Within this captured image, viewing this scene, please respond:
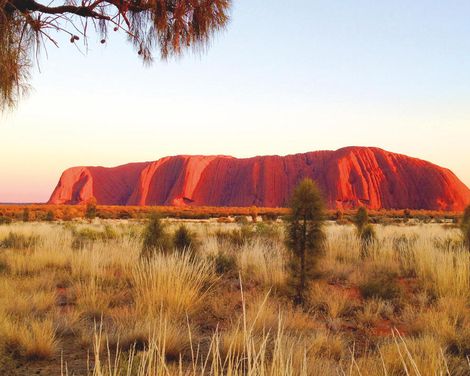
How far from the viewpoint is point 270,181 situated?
77.4 meters

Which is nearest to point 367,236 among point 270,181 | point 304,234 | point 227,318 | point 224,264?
point 224,264

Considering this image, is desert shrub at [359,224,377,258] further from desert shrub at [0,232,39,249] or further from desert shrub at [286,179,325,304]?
desert shrub at [0,232,39,249]

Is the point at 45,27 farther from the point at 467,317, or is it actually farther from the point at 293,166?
the point at 293,166

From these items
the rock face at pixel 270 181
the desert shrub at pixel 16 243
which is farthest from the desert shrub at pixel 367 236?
the rock face at pixel 270 181

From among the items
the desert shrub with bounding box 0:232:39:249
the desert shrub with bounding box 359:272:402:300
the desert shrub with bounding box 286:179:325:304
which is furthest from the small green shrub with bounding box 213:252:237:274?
the desert shrub with bounding box 0:232:39:249

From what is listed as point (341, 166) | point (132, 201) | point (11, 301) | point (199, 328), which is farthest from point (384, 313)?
point (132, 201)

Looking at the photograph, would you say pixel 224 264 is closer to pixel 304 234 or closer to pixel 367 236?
pixel 304 234

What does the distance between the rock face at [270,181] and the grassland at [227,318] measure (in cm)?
6169

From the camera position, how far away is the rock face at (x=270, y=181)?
70562mm

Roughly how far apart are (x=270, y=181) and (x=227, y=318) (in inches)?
2876

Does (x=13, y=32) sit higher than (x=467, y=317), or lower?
higher

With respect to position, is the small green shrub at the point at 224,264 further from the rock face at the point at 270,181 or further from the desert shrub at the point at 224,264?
the rock face at the point at 270,181

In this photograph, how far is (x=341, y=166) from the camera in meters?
72.5

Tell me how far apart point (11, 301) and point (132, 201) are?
83.0m
